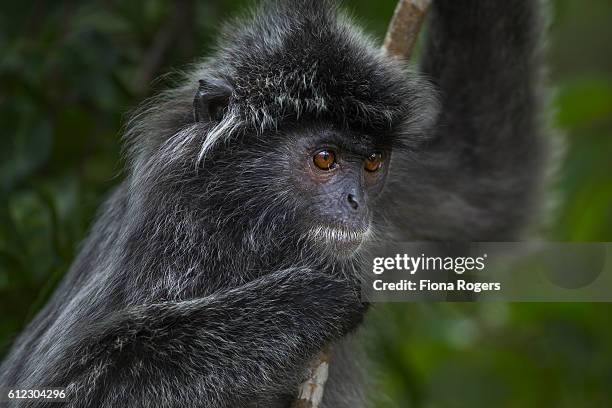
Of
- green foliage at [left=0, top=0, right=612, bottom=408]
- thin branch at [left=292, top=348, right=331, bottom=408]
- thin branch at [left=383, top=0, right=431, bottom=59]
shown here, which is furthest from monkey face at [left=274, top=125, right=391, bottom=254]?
green foliage at [left=0, top=0, right=612, bottom=408]

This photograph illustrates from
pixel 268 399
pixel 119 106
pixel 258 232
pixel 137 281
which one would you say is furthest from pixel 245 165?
pixel 119 106

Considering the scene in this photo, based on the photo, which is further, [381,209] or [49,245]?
[49,245]

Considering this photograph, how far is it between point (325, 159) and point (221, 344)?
85cm

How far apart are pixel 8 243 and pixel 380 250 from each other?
183cm

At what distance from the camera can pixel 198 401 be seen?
374 cm

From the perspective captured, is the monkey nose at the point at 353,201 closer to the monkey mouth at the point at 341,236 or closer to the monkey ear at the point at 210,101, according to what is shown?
the monkey mouth at the point at 341,236

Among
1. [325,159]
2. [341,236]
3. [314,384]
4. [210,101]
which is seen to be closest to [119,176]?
[210,101]

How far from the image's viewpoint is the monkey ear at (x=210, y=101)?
4.07 metres

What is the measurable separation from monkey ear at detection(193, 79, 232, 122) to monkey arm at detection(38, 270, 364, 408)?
75 cm

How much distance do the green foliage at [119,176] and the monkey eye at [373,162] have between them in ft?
3.84

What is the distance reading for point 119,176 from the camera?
17.1 feet

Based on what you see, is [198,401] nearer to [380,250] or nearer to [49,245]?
[380,250]

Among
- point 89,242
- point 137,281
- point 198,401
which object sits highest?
point 89,242

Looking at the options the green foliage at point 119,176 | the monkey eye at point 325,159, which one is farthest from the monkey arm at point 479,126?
the monkey eye at point 325,159
